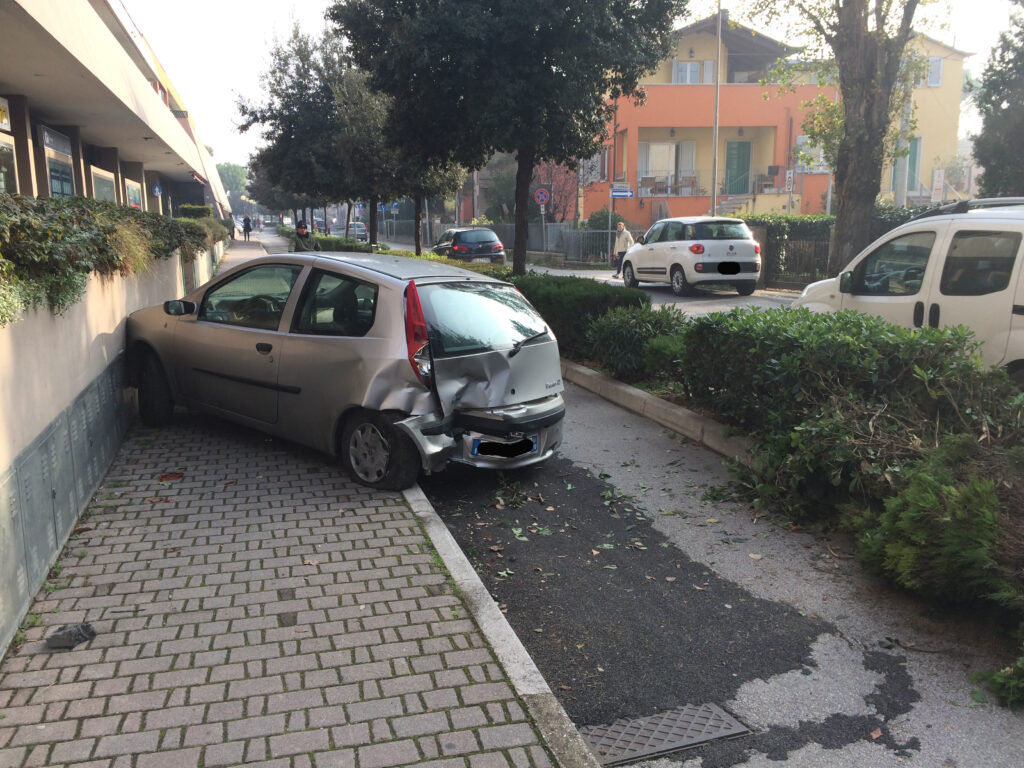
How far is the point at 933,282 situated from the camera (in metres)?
7.25

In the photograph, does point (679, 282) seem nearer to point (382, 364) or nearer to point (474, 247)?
point (474, 247)

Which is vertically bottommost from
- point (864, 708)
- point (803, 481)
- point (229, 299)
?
point (864, 708)

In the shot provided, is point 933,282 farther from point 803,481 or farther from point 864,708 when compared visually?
point 864,708

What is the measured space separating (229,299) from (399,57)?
30.4 feet

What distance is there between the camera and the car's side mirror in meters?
6.93

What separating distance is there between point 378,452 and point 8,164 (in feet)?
49.1

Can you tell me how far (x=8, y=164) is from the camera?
16.6 m

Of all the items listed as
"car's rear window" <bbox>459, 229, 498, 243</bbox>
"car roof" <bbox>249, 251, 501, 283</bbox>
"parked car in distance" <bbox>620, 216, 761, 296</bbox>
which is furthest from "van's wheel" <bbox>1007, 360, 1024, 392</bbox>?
"car's rear window" <bbox>459, 229, 498, 243</bbox>

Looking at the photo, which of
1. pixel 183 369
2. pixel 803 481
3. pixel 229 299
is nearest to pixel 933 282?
pixel 803 481

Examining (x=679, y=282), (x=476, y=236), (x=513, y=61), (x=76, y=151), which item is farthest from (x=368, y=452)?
(x=476, y=236)

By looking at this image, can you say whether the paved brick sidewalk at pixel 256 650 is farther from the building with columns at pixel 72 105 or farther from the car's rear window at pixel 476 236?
the car's rear window at pixel 476 236

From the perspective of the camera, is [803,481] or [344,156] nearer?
[803,481]

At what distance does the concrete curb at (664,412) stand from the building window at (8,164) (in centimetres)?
1245

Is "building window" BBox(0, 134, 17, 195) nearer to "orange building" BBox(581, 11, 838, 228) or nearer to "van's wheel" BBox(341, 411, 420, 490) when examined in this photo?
"van's wheel" BBox(341, 411, 420, 490)
